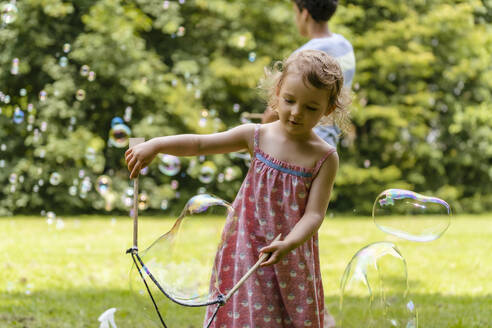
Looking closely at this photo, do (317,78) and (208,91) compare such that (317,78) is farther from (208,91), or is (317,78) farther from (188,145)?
(208,91)

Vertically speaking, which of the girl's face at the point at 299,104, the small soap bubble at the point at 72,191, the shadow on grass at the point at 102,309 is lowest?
the small soap bubble at the point at 72,191

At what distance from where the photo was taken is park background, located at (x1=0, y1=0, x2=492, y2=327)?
28.2ft

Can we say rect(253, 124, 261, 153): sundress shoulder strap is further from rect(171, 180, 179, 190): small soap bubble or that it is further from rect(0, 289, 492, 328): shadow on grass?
rect(171, 180, 179, 190): small soap bubble

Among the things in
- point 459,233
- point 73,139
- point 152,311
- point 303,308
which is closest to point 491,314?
point 303,308

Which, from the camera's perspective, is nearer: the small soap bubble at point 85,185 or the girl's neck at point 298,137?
the girl's neck at point 298,137

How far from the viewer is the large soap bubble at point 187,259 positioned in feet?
6.98

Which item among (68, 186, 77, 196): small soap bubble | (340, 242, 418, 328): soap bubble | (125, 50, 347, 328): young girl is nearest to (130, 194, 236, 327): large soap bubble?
(125, 50, 347, 328): young girl

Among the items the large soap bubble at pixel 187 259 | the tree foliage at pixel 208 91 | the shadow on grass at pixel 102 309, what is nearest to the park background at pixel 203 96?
the tree foliage at pixel 208 91

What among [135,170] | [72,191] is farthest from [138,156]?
[72,191]

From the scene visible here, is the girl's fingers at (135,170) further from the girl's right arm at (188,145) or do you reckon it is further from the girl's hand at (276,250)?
the girl's hand at (276,250)

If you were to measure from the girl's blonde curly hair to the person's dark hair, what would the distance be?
858 millimetres

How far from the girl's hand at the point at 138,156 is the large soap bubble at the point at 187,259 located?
0.35m

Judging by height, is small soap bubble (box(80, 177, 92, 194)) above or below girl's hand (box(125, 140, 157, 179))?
below

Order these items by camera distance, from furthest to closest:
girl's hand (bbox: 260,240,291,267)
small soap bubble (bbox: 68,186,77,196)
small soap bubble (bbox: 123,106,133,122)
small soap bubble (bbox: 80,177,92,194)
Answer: small soap bubble (bbox: 123,106,133,122) < small soap bubble (bbox: 68,186,77,196) < small soap bubble (bbox: 80,177,92,194) < girl's hand (bbox: 260,240,291,267)
